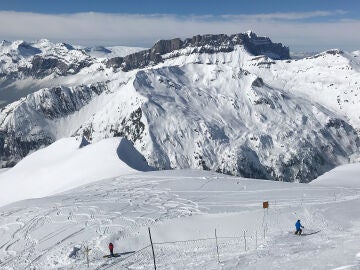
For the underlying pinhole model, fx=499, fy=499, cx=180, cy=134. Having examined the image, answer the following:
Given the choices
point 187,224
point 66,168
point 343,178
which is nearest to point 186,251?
point 187,224

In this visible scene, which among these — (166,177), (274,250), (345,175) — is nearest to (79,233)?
(274,250)

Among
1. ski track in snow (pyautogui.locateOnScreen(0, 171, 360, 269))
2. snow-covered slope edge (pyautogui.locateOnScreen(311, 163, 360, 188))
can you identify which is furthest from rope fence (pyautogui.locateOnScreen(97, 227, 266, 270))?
snow-covered slope edge (pyautogui.locateOnScreen(311, 163, 360, 188))

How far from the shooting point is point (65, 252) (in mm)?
39375

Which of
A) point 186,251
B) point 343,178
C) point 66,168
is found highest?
point 66,168

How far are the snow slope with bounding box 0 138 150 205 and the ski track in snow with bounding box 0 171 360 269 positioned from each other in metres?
18.4

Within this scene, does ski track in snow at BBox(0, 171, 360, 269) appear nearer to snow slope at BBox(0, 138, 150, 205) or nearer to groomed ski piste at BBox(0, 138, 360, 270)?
groomed ski piste at BBox(0, 138, 360, 270)

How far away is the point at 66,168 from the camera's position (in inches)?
3735

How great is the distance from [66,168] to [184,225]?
173 ft

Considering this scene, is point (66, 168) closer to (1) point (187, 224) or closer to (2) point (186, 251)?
(1) point (187, 224)

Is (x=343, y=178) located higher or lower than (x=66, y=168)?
lower

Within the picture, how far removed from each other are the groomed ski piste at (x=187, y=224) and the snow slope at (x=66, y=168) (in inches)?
526

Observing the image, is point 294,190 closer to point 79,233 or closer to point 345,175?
point 345,175

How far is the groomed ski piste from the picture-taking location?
114 ft

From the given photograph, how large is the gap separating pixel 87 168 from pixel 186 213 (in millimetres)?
44618
